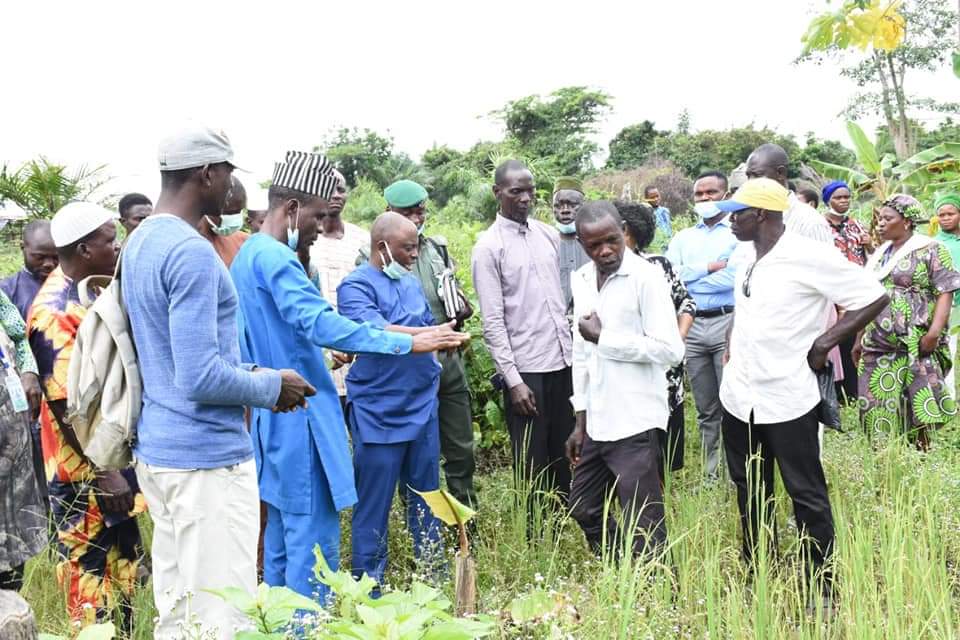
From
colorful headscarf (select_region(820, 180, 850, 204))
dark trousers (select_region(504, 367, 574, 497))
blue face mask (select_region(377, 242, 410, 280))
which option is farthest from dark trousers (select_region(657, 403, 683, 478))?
colorful headscarf (select_region(820, 180, 850, 204))

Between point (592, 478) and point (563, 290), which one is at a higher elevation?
point (563, 290)

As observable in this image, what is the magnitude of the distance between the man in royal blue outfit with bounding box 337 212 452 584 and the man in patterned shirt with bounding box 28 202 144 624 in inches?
38.3

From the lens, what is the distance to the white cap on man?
2561mm

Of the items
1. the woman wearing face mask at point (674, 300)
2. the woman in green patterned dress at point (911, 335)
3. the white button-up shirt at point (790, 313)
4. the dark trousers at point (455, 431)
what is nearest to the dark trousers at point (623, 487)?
the white button-up shirt at point (790, 313)

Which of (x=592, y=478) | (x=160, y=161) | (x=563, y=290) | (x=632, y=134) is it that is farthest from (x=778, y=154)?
(x=632, y=134)

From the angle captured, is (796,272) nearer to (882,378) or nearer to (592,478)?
(592,478)

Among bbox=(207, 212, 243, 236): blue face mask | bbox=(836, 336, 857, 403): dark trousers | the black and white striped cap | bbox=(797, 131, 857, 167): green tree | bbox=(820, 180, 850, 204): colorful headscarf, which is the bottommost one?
bbox=(836, 336, 857, 403): dark trousers

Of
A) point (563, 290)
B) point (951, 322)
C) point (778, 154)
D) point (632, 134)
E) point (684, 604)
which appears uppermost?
point (632, 134)

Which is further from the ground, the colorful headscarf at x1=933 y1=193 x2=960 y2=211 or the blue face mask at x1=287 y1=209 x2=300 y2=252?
the blue face mask at x1=287 y1=209 x2=300 y2=252

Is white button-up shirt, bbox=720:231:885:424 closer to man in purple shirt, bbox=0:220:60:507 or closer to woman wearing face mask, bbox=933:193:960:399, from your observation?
woman wearing face mask, bbox=933:193:960:399

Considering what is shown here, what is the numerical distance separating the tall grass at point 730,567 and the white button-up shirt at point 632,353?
445 mm

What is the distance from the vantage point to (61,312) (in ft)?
11.4

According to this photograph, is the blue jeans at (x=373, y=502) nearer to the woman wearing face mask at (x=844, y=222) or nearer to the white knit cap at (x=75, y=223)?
the white knit cap at (x=75, y=223)

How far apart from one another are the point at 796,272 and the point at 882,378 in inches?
111
